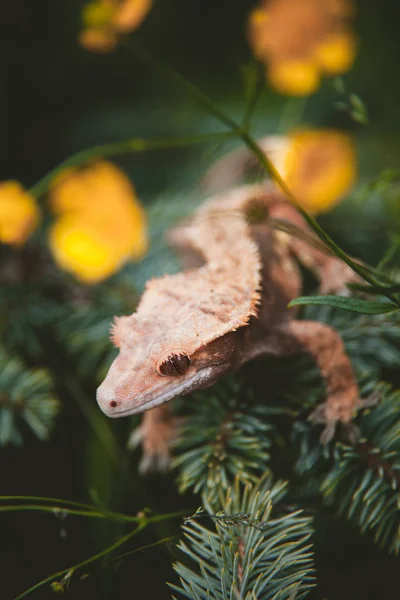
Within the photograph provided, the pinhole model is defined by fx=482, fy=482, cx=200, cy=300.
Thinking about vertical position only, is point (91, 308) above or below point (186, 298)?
below

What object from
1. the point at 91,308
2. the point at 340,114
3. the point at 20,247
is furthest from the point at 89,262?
the point at 340,114

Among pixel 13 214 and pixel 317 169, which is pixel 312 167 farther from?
pixel 13 214

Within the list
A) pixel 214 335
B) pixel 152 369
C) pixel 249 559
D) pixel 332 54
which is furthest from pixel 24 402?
pixel 332 54

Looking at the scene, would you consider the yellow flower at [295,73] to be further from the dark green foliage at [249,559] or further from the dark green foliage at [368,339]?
the dark green foliage at [249,559]

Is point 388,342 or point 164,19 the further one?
point 164,19

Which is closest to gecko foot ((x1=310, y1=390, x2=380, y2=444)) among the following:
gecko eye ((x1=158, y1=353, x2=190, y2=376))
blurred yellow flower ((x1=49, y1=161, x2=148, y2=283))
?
gecko eye ((x1=158, y1=353, x2=190, y2=376))

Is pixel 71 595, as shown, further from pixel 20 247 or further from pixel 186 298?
pixel 20 247
